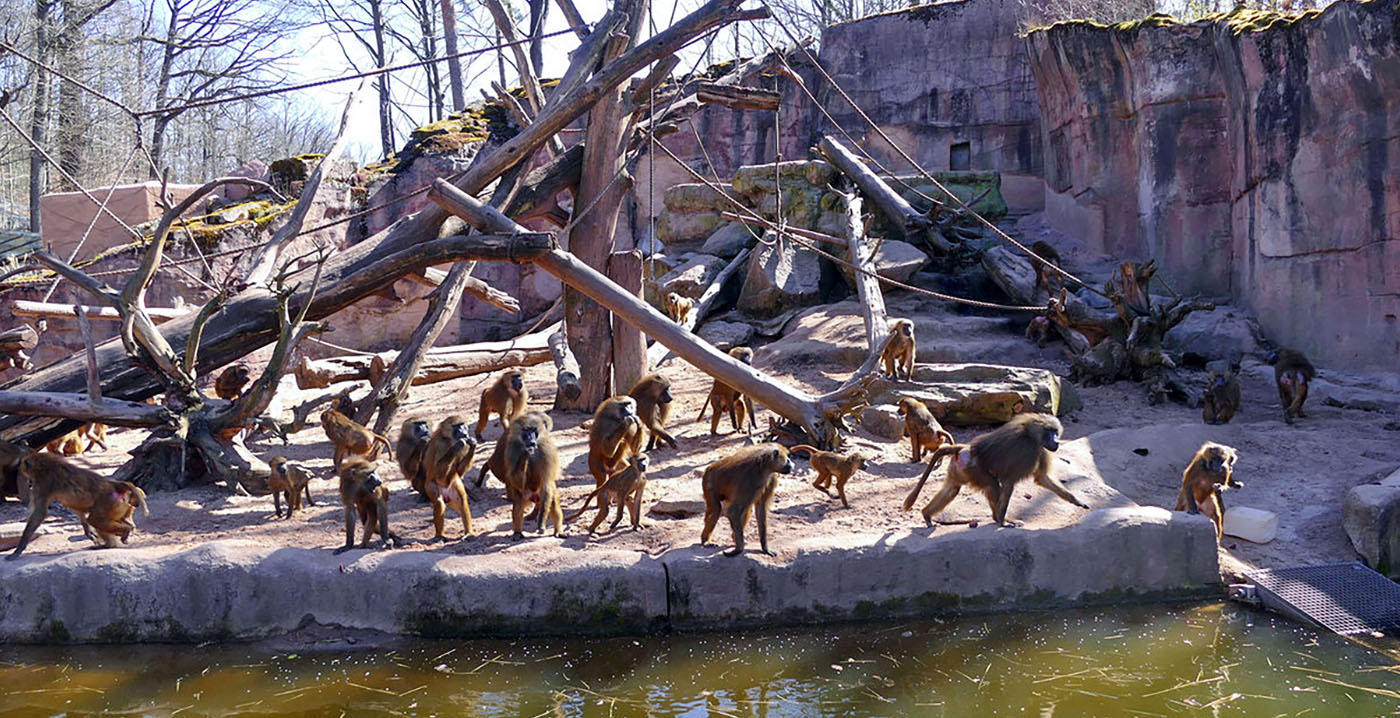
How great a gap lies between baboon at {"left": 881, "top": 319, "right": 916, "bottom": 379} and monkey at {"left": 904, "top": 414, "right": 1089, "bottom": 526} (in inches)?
119

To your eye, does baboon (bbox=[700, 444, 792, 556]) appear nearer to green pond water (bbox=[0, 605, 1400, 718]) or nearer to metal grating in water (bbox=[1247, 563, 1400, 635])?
green pond water (bbox=[0, 605, 1400, 718])

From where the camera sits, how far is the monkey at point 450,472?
664 centimetres

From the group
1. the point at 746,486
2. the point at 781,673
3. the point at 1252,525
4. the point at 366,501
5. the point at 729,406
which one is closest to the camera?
the point at 781,673

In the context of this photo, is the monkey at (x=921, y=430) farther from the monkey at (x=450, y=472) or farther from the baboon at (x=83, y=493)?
the baboon at (x=83, y=493)

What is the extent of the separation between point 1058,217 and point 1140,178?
2.60 m

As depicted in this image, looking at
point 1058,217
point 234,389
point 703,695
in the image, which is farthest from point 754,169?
point 703,695

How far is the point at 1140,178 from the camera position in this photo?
47.5ft

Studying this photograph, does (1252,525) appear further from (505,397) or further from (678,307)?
(678,307)

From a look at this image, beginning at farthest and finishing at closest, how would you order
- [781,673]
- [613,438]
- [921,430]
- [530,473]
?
[921,430] → [613,438] → [530,473] → [781,673]

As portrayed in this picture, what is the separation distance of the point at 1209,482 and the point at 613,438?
3.94 meters

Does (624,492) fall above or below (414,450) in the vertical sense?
below

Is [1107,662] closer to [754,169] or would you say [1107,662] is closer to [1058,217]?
[754,169]

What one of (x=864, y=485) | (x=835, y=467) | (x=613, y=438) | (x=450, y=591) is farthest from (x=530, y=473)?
(x=864, y=485)

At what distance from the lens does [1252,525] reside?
287 inches
